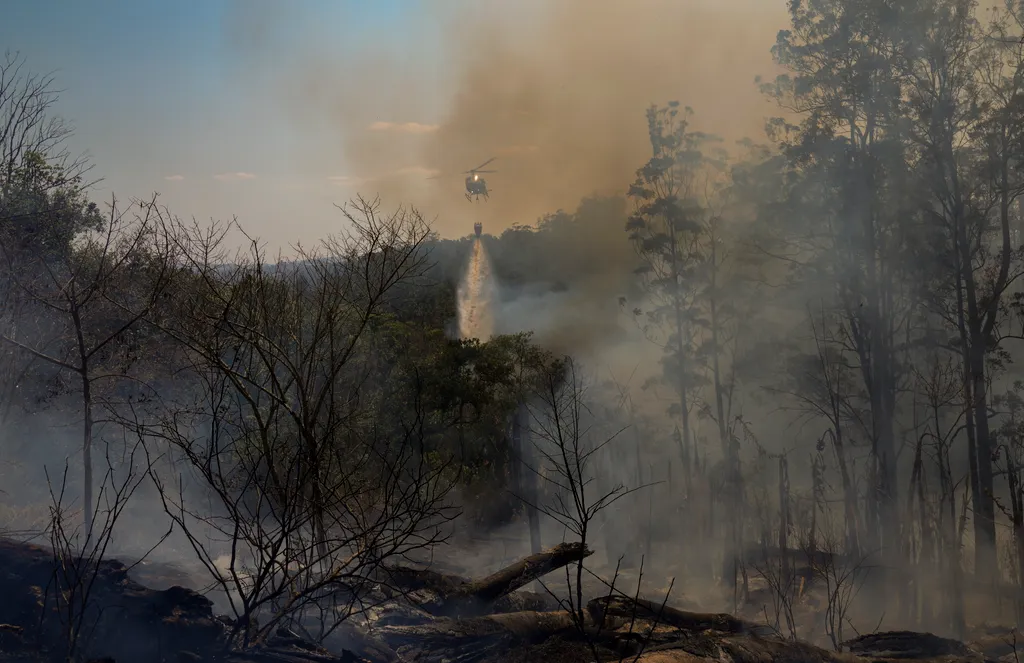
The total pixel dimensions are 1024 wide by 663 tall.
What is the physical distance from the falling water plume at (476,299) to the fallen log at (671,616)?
22623 mm

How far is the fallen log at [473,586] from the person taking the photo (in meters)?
8.02

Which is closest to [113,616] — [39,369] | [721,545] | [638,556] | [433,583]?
[433,583]

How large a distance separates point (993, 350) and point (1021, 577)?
5456 millimetres

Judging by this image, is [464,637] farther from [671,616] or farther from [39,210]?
[39,210]

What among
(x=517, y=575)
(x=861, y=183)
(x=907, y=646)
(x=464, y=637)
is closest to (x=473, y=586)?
(x=517, y=575)

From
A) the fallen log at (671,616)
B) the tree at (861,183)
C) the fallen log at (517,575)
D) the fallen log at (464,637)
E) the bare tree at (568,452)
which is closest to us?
the bare tree at (568,452)

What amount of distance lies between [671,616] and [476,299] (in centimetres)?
3276

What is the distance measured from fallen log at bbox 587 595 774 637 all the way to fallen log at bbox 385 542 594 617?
1.97ft

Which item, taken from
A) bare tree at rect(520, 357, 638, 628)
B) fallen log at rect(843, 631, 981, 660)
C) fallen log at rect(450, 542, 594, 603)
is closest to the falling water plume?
bare tree at rect(520, 357, 638, 628)

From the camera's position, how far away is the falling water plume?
36781mm

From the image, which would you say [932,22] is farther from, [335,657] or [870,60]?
[335,657]

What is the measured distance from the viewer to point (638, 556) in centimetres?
2205

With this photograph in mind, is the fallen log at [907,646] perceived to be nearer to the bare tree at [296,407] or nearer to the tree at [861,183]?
the bare tree at [296,407]

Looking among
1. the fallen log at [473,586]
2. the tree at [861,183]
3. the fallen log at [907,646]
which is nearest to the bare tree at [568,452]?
the fallen log at [473,586]
